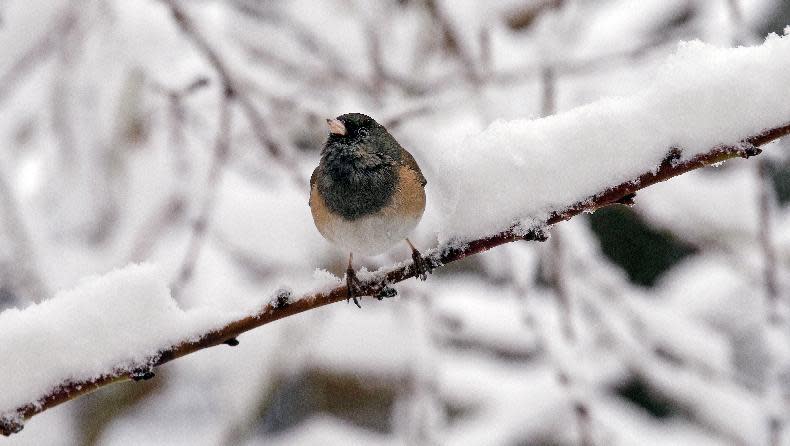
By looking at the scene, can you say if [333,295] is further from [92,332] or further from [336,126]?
[336,126]

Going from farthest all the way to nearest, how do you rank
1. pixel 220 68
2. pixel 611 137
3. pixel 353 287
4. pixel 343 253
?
pixel 343 253 → pixel 220 68 → pixel 353 287 → pixel 611 137

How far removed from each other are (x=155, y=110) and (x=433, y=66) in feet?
3.97

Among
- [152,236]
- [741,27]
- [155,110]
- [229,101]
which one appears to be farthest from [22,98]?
[741,27]

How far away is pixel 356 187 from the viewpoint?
1454 millimetres

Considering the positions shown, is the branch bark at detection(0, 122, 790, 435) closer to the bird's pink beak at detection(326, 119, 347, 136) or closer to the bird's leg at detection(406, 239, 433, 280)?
the bird's leg at detection(406, 239, 433, 280)

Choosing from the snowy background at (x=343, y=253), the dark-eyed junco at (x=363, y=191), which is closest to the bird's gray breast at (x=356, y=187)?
the dark-eyed junco at (x=363, y=191)

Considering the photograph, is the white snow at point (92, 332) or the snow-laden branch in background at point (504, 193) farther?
the white snow at point (92, 332)

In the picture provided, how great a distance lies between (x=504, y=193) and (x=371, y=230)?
1.63ft

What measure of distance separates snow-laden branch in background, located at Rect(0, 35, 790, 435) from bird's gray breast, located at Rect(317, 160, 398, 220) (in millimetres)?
412

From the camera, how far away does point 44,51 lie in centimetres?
230

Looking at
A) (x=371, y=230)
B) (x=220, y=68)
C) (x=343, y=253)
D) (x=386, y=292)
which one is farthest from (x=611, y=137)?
(x=343, y=253)

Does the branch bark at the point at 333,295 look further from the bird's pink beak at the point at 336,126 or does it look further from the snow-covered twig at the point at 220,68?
the snow-covered twig at the point at 220,68

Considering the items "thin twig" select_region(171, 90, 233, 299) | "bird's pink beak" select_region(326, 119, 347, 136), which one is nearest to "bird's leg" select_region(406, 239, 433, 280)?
"bird's pink beak" select_region(326, 119, 347, 136)

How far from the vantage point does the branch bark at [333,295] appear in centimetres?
88
